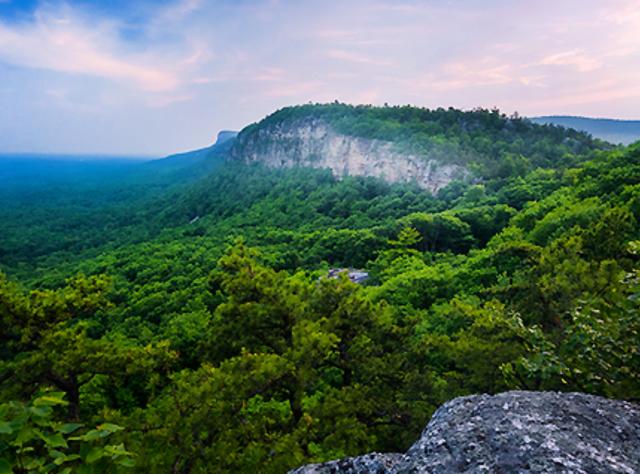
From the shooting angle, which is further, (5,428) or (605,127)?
(605,127)

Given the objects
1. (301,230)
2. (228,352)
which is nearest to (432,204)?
(301,230)

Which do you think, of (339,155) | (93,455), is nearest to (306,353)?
(93,455)

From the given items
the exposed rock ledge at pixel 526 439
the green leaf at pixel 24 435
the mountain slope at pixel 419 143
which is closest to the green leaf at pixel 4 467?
the green leaf at pixel 24 435

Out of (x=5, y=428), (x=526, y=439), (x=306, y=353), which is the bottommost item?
(x=306, y=353)

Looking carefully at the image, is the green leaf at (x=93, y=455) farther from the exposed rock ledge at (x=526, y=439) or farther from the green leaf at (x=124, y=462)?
the exposed rock ledge at (x=526, y=439)

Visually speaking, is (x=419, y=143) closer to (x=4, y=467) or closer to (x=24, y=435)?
(x=24, y=435)

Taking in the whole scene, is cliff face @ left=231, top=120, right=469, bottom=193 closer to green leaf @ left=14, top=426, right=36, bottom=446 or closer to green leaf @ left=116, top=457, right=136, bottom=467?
green leaf @ left=116, top=457, right=136, bottom=467

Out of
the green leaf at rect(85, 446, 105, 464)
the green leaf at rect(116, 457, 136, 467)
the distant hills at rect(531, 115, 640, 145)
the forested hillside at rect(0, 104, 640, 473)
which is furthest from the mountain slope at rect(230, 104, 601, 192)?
the green leaf at rect(85, 446, 105, 464)

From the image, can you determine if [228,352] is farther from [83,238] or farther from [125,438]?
[83,238]
